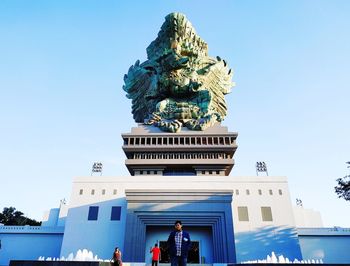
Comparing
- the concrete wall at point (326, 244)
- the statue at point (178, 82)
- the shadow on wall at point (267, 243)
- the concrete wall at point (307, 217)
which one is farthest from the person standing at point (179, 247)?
the statue at point (178, 82)

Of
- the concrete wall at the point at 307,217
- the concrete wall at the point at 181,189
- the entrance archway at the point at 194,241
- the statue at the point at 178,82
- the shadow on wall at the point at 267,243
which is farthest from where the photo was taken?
the statue at the point at 178,82

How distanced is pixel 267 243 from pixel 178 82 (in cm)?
2519

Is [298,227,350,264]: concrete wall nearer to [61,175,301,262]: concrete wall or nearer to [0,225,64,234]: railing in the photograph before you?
[61,175,301,262]: concrete wall

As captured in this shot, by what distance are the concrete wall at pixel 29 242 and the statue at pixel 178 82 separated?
60.3 ft

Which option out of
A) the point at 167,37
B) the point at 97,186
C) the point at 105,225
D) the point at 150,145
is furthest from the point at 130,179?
the point at 167,37

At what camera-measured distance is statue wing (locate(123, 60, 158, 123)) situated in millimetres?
43125

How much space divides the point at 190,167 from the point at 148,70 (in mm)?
18397

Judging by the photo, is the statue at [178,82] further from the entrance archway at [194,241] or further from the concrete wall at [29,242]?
the concrete wall at [29,242]

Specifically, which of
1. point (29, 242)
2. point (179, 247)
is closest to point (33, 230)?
point (29, 242)

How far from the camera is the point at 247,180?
994 inches

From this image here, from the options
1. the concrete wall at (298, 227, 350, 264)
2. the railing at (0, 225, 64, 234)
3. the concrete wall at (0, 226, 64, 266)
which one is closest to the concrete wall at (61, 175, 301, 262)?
the concrete wall at (298, 227, 350, 264)

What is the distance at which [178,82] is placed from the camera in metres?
39.8

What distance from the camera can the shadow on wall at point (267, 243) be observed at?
21.7 metres

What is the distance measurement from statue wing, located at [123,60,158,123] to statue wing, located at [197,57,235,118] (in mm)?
8071
